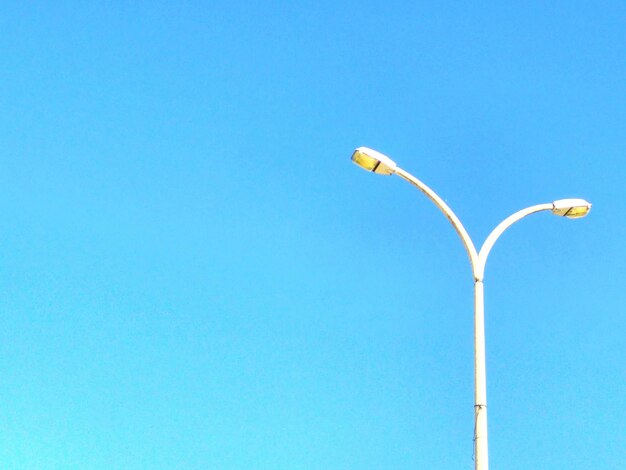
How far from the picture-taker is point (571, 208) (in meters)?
11.8

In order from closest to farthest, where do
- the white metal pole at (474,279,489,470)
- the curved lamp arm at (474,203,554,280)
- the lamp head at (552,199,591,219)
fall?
the white metal pole at (474,279,489,470) < the curved lamp arm at (474,203,554,280) < the lamp head at (552,199,591,219)

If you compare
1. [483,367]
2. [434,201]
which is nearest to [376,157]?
[434,201]

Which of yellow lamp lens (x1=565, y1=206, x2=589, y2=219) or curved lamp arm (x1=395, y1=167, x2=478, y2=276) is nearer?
curved lamp arm (x1=395, y1=167, x2=478, y2=276)

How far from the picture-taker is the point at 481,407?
9.78 metres

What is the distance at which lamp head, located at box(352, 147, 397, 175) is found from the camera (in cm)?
1120

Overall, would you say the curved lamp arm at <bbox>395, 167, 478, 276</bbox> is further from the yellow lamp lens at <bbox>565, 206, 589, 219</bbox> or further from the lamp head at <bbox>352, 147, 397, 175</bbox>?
the yellow lamp lens at <bbox>565, 206, 589, 219</bbox>

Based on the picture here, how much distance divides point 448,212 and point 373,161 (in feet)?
3.59

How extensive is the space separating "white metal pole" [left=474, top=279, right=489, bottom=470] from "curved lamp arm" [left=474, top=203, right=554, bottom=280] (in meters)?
0.16

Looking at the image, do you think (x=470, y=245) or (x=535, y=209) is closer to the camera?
(x=470, y=245)

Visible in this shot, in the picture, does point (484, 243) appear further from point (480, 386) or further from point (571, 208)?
point (480, 386)

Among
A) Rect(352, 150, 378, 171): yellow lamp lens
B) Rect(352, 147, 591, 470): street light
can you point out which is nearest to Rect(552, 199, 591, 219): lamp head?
Rect(352, 147, 591, 470): street light

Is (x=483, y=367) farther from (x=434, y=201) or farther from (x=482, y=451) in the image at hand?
(x=434, y=201)

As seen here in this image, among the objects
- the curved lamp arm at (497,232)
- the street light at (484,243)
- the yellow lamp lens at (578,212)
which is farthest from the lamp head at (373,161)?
the yellow lamp lens at (578,212)

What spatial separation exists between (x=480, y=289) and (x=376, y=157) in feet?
6.61
